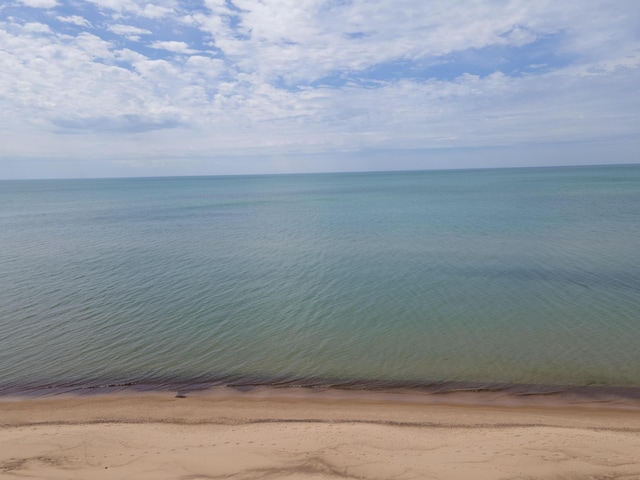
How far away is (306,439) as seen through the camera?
11641 mm

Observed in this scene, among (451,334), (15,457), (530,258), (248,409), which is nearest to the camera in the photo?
(15,457)

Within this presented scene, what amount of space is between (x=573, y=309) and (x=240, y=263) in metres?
22.6

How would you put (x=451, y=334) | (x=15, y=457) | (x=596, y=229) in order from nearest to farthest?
(x=15, y=457) → (x=451, y=334) → (x=596, y=229)

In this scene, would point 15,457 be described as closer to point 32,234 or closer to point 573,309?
point 573,309

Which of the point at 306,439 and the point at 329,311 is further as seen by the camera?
the point at 329,311

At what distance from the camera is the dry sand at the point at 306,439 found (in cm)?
1024

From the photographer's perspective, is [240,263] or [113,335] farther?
[240,263]

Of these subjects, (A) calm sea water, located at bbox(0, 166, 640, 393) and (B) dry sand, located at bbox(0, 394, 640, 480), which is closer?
(B) dry sand, located at bbox(0, 394, 640, 480)

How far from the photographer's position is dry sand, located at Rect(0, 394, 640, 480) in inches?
403

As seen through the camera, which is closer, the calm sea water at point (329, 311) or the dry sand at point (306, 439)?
the dry sand at point (306, 439)

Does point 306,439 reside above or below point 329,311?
below

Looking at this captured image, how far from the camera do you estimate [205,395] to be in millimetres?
15102

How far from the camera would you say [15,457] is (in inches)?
433

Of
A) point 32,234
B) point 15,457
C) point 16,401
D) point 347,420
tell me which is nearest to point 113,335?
point 16,401
